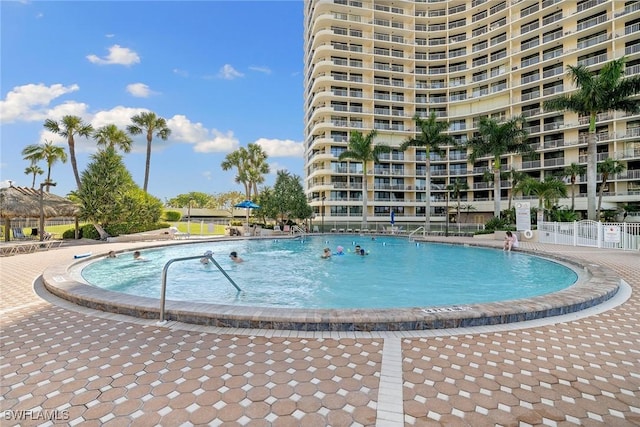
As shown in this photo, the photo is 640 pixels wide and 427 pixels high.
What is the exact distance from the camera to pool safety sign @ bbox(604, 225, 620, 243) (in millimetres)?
14758

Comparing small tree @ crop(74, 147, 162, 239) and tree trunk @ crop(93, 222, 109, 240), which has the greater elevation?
small tree @ crop(74, 147, 162, 239)

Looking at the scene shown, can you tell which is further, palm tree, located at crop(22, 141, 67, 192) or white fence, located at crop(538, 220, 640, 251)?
palm tree, located at crop(22, 141, 67, 192)

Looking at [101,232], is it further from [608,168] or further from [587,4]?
[587,4]

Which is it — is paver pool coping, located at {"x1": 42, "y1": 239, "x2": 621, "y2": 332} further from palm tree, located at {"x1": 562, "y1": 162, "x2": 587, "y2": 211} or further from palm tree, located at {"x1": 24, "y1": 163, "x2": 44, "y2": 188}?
palm tree, located at {"x1": 24, "y1": 163, "x2": 44, "y2": 188}

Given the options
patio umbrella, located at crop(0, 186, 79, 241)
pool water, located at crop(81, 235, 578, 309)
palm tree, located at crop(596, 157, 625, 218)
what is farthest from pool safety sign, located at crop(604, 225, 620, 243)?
patio umbrella, located at crop(0, 186, 79, 241)

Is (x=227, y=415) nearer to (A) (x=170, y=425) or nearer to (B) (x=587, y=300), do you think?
(A) (x=170, y=425)

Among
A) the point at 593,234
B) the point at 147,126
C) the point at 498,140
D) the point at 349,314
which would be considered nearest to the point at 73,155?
the point at 147,126

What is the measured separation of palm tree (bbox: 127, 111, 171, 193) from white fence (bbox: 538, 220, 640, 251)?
38.6 metres

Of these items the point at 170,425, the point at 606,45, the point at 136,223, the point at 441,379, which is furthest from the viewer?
the point at 606,45

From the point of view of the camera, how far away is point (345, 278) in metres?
12.0

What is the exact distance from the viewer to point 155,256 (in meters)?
16.0

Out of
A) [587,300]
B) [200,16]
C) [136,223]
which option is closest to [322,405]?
[587,300]

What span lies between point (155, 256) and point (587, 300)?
56.2ft

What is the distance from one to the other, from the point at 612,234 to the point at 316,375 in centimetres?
1846
